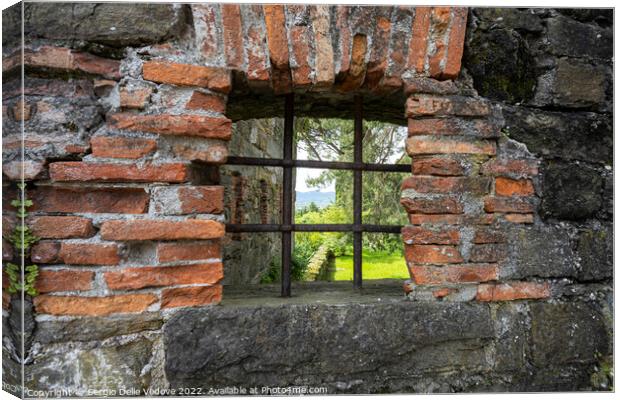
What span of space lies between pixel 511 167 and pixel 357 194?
1.97 ft

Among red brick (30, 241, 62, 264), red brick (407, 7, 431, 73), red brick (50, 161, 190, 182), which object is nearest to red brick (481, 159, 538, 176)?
red brick (407, 7, 431, 73)

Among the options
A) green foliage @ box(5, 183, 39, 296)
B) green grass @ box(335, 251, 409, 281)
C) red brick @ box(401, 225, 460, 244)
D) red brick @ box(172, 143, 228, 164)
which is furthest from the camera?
green grass @ box(335, 251, 409, 281)

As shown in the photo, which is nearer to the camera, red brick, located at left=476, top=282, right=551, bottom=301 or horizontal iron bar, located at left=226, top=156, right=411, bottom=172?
red brick, located at left=476, top=282, right=551, bottom=301

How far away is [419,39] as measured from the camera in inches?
56.4

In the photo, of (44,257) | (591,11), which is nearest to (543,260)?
(591,11)

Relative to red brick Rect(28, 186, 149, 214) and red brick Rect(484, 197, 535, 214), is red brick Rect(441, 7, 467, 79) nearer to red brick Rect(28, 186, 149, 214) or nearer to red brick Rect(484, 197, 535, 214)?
red brick Rect(484, 197, 535, 214)

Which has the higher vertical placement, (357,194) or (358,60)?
(358,60)

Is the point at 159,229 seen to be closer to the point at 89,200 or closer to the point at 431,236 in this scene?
the point at 89,200

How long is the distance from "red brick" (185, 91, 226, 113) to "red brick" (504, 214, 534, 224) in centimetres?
114

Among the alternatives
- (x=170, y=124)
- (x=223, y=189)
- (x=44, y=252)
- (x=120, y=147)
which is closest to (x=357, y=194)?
(x=223, y=189)

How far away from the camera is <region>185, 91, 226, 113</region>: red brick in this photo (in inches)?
53.2

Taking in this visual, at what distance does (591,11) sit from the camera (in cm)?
155

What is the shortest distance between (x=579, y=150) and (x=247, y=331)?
144cm

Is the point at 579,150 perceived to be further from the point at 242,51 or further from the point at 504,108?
the point at 242,51
